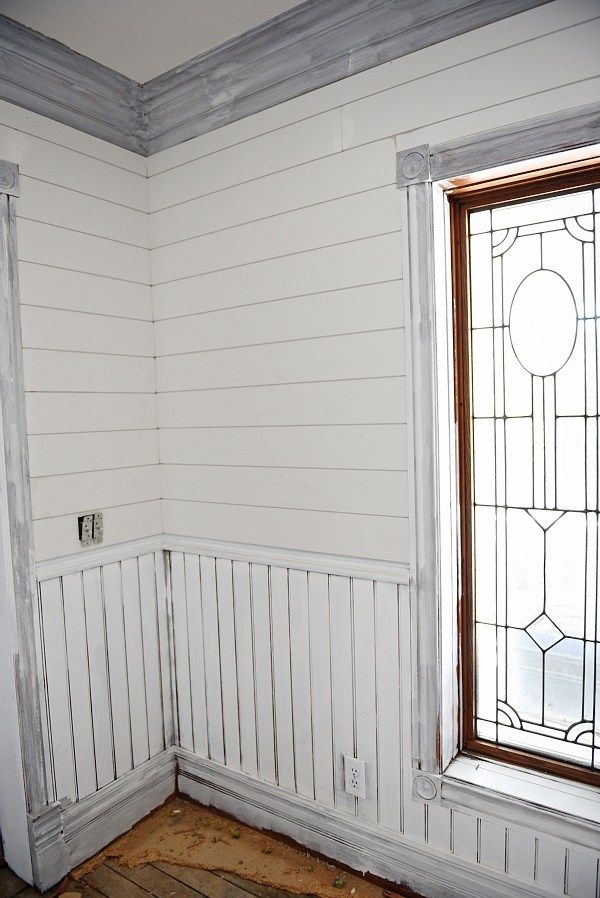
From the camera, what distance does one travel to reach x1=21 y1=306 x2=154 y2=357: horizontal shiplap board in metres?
2.29

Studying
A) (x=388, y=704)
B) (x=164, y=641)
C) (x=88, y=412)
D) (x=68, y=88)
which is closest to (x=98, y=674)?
(x=164, y=641)

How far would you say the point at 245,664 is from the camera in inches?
100

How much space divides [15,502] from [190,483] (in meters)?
0.71

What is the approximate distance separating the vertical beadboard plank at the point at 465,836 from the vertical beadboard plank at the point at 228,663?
94 centimetres

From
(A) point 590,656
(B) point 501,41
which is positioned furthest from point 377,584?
(B) point 501,41

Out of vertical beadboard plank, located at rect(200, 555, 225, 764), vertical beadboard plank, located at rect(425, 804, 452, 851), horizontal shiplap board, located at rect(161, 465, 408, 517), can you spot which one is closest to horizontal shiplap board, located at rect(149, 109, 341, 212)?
horizontal shiplap board, located at rect(161, 465, 408, 517)

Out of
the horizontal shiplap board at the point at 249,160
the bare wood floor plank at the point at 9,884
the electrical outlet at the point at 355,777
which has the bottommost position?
the bare wood floor plank at the point at 9,884

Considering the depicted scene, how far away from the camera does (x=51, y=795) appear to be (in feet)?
7.61

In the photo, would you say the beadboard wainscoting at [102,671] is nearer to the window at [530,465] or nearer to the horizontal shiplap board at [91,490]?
the horizontal shiplap board at [91,490]

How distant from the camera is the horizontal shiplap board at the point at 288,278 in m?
2.10

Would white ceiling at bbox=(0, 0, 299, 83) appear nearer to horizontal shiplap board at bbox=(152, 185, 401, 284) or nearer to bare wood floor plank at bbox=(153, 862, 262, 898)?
horizontal shiplap board at bbox=(152, 185, 401, 284)

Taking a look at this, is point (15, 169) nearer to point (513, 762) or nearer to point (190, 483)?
point (190, 483)

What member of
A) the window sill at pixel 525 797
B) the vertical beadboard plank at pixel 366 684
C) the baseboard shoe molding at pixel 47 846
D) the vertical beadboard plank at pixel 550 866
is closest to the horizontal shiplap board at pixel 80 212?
the vertical beadboard plank at pixel 366 684

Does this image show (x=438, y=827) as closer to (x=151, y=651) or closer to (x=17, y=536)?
(x=151, y=651)
